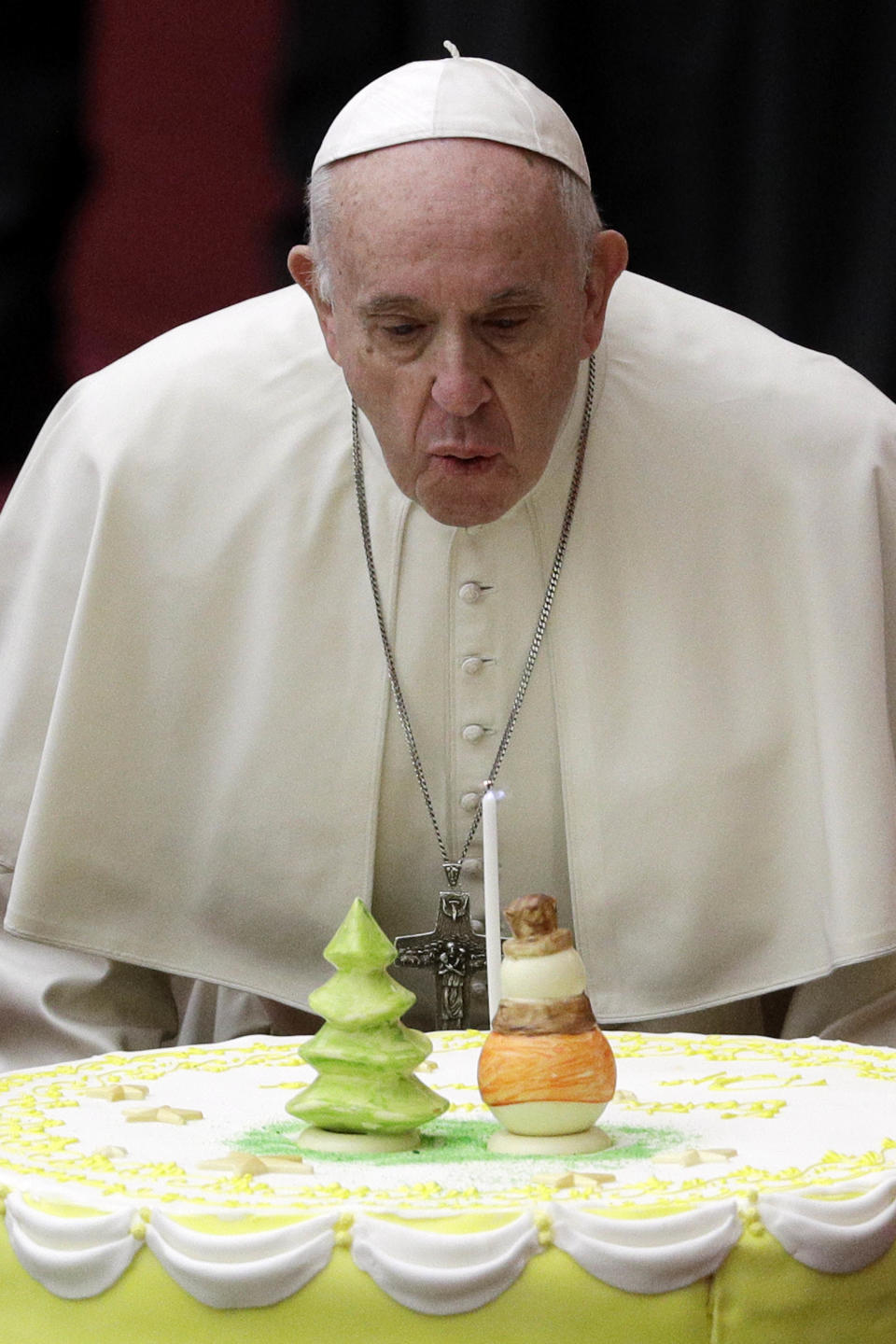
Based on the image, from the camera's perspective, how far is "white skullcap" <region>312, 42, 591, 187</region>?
3.01 meters

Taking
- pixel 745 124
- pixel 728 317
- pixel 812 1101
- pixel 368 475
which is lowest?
pixel 812 1101

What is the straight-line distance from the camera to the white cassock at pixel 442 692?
318cm

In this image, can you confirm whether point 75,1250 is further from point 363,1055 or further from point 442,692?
point 442,692

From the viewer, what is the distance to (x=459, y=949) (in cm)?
302

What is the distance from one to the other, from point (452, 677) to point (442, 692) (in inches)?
1.0

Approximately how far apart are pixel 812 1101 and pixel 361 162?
145 centimetres

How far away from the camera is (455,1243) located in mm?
1738

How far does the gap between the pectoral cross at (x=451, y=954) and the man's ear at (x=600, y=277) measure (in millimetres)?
814

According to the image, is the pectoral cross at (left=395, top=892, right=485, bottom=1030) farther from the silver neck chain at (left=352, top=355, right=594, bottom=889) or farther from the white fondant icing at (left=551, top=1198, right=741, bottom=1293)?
the white fondant icing at (left=551, top=1198, right=741, bottom=1293)

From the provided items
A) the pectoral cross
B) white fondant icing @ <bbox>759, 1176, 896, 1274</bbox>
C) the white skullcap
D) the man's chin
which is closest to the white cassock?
the pectoral cross

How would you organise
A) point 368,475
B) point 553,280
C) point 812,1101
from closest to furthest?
point 812,1101 → point 553,280 → point 368,475

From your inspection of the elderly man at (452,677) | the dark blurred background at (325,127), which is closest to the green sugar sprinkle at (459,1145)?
the elderly man at (452,677)

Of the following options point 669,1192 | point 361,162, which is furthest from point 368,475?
point 669,1192

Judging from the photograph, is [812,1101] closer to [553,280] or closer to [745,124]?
Result: [553,280]
